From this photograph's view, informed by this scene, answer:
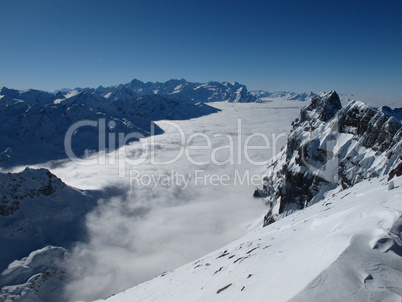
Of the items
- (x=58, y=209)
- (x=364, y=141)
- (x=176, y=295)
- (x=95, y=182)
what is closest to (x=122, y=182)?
(x=95, y=182)

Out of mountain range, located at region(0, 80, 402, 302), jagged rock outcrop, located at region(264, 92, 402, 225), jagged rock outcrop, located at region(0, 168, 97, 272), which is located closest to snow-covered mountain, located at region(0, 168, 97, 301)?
jagged rock outcrop, located at region(0, 168, 97, 272)

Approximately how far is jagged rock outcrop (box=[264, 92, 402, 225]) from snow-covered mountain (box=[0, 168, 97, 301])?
70.8 meters

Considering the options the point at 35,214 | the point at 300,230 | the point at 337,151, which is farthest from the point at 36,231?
the point at 337,151

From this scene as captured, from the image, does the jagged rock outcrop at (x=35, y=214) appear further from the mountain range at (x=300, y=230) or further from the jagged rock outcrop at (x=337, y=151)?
the jagged rock outcrop at (x=337, y=151)

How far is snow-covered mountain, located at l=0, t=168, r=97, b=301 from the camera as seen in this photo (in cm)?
7381

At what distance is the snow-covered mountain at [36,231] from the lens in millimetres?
73812

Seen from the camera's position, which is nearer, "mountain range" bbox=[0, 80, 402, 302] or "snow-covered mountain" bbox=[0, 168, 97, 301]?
"mountain range" bbox=[0, 80, 402, 302]

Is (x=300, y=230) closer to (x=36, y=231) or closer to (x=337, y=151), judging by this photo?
(x=337, y=151)

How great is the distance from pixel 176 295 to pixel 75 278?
78.2m

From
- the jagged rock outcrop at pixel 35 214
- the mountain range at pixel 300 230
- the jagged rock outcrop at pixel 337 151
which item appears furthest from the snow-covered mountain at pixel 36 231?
the jagged rock outcrop at pixel 337 151

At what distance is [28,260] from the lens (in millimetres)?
78750

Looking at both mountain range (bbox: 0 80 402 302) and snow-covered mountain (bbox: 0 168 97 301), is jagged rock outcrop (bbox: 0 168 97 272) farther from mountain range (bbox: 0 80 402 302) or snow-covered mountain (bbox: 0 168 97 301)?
mountain range (bbox: 0 80 402 302)

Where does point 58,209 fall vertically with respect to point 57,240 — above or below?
above

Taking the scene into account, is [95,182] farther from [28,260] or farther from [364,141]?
[364,141]
